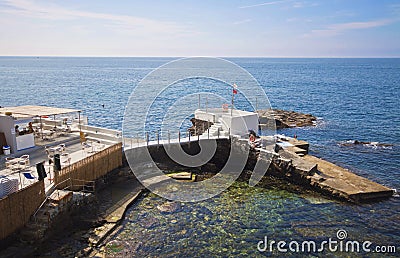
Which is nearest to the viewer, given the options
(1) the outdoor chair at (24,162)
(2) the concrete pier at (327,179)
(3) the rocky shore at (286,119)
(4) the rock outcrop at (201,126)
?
(1) the outdoor chair at (24,162)

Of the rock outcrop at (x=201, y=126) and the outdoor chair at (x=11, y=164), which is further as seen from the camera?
the rock outcrop at (x=201, y=126)

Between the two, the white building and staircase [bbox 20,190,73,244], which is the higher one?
the white building

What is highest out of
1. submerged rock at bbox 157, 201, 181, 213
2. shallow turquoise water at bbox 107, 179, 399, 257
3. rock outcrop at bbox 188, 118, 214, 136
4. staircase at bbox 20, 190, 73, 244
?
rock outcrop at bbox 188, 118, 214, 136

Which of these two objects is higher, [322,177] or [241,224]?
[322,177]

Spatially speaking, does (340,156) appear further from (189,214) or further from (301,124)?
(189,214)

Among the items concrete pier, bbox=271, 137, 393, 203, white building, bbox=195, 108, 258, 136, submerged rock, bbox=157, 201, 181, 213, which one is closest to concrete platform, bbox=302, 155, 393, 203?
concrete pier, bbox=271, 137, 393, 203

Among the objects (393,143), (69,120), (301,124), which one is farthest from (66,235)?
(301,124)

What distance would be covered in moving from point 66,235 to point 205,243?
5794 millimetres

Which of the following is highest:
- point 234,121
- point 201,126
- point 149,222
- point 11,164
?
point 234,121

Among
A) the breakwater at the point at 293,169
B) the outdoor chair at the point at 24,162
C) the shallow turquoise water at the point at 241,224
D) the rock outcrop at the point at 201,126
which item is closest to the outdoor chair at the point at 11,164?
the outdoor chair at the point at 24,162

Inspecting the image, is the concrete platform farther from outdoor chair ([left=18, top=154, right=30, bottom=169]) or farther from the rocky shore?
the rocky shore

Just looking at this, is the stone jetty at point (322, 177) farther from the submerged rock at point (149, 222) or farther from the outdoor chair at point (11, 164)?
the outdoor chair at point (11, 164)

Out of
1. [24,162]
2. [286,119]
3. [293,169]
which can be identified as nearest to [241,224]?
[293,169]

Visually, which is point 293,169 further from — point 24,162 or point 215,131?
point 24,162
